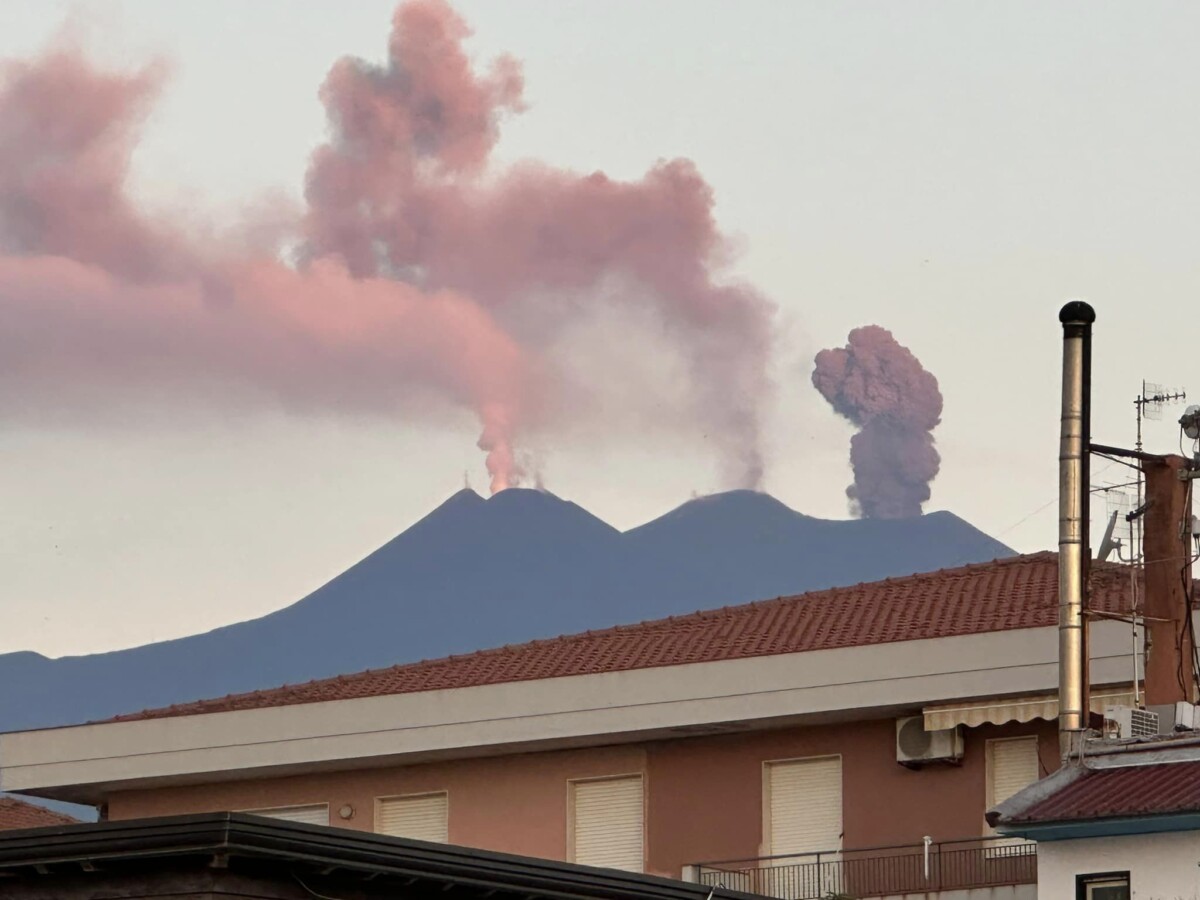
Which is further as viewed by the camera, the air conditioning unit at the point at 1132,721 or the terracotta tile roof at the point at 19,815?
the terracotta tile roof at the point at 19,815

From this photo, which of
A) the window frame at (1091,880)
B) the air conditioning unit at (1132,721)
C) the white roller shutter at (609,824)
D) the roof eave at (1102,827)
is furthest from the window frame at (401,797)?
the window frame at (1091,880)

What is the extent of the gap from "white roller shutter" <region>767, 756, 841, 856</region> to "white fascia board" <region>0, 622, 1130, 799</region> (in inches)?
30.8

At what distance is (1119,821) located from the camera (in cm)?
2670

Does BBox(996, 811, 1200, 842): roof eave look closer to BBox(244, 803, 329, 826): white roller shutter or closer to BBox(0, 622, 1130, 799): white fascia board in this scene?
BBox(0, 622, 1130, 799): white fascia board

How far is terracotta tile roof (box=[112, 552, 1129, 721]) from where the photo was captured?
3731 cm

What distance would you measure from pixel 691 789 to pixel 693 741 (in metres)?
0.69

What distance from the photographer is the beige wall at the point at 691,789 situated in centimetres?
3597

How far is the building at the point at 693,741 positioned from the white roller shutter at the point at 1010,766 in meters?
0.03

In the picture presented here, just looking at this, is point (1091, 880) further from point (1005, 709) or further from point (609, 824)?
point (609, 824)

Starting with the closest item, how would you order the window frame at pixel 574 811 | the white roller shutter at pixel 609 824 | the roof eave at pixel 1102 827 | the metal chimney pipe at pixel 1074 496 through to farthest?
the roof eave at pixel 1102 827, the metal chimney pipe at pixel 1074 496, the window frame at pixel 574 811, the white roller shutter at pixel 609 824

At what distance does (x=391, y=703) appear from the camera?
40.0 m

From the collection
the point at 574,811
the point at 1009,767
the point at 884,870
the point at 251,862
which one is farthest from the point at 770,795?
the point at 251,862

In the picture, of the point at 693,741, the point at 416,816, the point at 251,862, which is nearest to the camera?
the point at 251,862

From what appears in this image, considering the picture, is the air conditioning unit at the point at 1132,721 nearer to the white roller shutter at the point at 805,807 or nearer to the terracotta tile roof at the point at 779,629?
the terracotta tile roof at the point at 779,629
